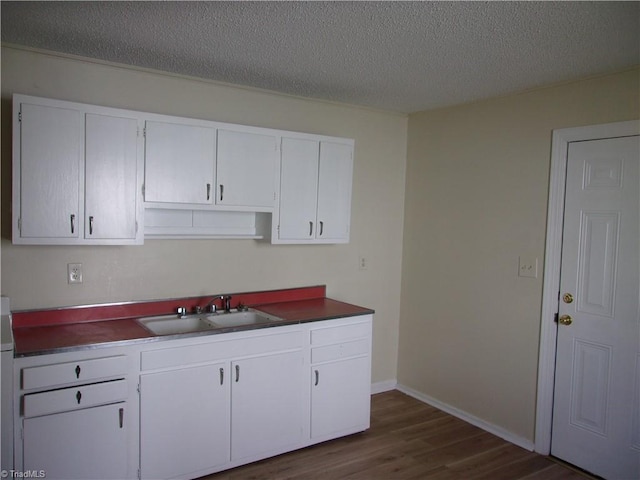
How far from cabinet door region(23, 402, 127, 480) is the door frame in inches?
103

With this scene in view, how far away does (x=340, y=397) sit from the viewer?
3.42 meters

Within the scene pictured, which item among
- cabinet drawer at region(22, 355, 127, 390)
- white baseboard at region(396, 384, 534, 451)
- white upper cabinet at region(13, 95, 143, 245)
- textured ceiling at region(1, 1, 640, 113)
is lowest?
white baseboard at region(396, 384, 534, 451)

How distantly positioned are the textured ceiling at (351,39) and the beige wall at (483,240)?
25 centimetres

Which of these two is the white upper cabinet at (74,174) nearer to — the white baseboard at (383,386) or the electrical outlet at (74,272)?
the electrical outlet at (74,272)

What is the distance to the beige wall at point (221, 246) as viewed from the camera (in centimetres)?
285

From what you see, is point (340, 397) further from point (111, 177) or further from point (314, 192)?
point (111, 177)

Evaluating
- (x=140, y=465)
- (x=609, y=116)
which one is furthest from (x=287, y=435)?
(x=609, y=116)

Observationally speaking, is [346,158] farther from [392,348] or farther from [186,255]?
[392,348]

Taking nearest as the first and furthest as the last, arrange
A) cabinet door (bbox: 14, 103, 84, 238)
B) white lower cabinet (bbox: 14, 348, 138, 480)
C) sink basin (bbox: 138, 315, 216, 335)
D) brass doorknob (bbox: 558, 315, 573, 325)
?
white lower cabinet (bbox: 14, 348, 138, 480) → cabinet door (bbox: 14, 103, 84, 238) → sink basin (bbox: 138, 315, 216, 335) → brass doorknob (bbox: 558, 315, 573, 325)

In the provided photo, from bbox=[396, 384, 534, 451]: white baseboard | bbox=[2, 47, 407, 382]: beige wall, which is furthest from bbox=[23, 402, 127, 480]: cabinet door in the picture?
bbox=[396, 384, 534, 451]: white baseboard

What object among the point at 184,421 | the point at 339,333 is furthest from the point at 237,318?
the point at 184,421

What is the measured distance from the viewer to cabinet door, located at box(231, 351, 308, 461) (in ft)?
9.72

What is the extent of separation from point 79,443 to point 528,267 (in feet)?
→ 9.62

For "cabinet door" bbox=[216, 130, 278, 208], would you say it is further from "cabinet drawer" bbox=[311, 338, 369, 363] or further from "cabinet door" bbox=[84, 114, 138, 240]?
"cabinet drawer" bbox=[311, 338, 369, 363]
